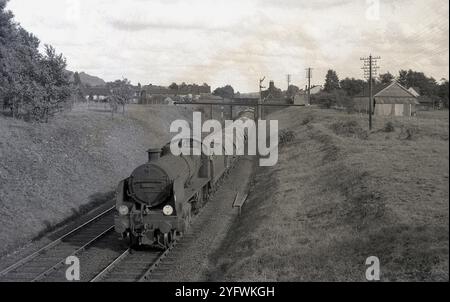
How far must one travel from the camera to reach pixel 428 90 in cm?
10950

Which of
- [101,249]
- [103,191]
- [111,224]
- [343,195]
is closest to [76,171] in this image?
[103,191]

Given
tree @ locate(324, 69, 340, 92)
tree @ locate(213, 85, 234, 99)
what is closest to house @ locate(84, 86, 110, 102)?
tree @ locate(324, 69, 340, 92)

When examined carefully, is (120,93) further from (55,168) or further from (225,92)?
(225,92)

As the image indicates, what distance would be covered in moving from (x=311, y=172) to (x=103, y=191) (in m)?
13.5

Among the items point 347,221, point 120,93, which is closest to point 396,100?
point 120,93

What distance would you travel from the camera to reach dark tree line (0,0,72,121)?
3616cm

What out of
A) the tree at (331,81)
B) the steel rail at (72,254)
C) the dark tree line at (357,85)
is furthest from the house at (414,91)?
the steel rail at (72,254)

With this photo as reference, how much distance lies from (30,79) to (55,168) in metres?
12.7

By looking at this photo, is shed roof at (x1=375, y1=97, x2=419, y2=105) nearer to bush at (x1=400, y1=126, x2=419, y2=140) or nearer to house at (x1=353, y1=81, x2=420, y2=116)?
house at (x1=353, y1=81, x2=420, y2=116)

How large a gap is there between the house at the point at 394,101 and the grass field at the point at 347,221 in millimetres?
34058

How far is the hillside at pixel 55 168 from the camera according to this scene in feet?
70.4

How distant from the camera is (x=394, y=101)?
216 ft

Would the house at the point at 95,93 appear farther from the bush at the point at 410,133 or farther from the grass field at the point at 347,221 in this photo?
the grass field at the point at 347,221
